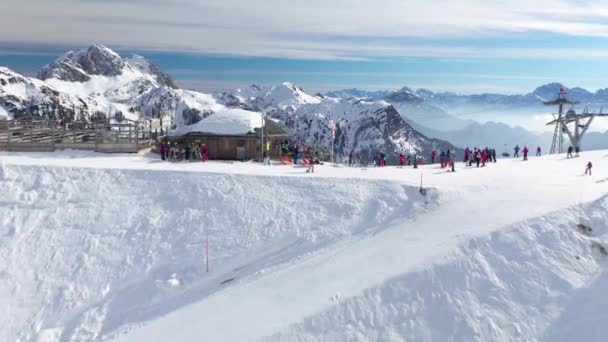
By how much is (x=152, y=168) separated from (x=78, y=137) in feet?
41.9

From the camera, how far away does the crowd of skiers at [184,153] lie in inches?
1411

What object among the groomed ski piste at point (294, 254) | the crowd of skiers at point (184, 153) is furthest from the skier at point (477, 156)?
the crowd of skiers at point (184, 153)

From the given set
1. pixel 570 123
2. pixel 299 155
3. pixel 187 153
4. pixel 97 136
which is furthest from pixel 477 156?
pixel 570 123

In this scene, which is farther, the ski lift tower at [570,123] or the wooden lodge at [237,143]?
the ski lift tower at [570,123]

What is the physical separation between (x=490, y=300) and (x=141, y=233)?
1594 cm

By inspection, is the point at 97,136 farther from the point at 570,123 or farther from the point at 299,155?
the point at 570,123

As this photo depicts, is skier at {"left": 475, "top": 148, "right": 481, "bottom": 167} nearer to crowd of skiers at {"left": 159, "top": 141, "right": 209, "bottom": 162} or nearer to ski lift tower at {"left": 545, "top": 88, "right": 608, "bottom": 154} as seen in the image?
crowd of skiers at {"left": 159, "top": 141, "right": 209, "bottom": 162}

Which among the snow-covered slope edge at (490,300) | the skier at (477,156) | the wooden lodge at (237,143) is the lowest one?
the snow-covered slope edge at (490,300)

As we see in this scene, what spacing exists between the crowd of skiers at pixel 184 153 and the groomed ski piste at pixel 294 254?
11.1 feet

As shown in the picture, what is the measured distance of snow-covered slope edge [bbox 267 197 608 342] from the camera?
16.5 m

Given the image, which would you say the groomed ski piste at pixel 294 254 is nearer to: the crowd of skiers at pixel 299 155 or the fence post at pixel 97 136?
the crowd of skiers at pixel 299 155

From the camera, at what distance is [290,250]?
22.6m

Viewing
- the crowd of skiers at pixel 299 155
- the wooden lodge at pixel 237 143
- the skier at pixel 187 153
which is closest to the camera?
the crowd of skiers at pixel 299 155

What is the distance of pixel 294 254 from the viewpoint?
22.2m
